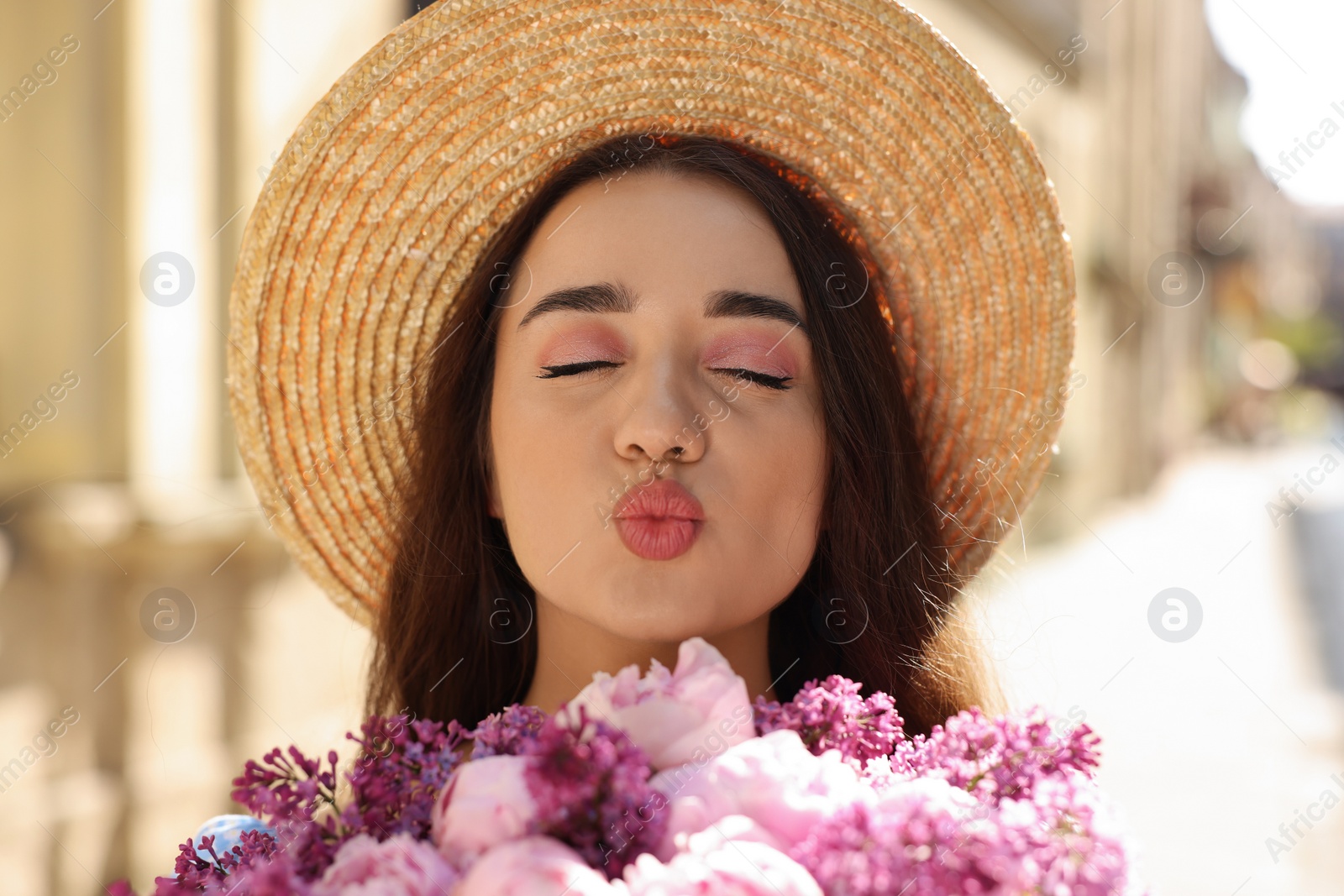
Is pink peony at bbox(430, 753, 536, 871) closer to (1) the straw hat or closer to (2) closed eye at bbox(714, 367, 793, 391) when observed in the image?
(2) closed eye at bbox(714, 367, 793, 391)

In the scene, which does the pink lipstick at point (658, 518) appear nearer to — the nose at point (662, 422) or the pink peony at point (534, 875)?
the nose at point (662, 422)

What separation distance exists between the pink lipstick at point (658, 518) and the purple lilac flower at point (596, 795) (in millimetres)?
440

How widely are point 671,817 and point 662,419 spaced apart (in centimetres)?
51

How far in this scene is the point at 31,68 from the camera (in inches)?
128

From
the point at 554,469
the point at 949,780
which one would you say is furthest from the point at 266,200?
the point at 949,780

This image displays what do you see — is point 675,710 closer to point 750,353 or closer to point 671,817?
point 671,817

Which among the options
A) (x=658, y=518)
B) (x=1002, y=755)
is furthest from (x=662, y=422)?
(x=1002, y=755)

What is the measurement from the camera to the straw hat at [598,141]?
1.46 m

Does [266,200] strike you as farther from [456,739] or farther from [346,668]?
[346,668]

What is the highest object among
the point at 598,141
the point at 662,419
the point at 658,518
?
the point at 598,141

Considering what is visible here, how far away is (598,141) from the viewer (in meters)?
1.51

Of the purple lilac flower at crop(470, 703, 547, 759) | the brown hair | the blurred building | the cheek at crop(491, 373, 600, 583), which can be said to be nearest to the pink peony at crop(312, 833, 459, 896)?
the purple lilac flower at crop(470, 703, 547, 759)

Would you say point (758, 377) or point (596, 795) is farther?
point (758, 377)

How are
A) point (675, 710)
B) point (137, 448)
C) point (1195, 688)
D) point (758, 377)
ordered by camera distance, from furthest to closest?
point (1195, 688) < point (137, 448) < point (758, 377) < point (675, 710)
